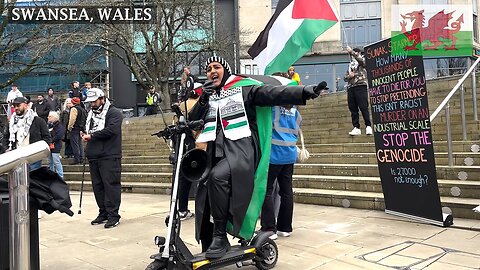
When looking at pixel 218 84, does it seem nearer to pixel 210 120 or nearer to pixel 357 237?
pixel 210 120

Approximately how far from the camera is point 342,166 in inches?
305

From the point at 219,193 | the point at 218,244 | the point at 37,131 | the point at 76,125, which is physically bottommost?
the point at 218,244

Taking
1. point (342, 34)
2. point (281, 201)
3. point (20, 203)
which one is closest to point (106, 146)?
point (281, 201)

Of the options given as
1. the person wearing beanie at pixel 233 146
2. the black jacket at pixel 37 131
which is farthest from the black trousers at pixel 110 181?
the person wearing beanie at pixel 233 146

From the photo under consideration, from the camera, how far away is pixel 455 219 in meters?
5.62

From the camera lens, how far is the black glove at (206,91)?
3.88m

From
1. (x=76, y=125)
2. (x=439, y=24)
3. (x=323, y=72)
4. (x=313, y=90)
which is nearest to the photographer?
(x=313, y=90)

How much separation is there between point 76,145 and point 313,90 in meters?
9.42

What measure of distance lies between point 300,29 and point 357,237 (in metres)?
2.49

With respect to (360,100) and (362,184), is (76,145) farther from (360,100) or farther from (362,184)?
(362,184)

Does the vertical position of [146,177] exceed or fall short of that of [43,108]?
it falls short

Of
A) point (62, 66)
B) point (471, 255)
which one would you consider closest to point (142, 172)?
point (471, 255)

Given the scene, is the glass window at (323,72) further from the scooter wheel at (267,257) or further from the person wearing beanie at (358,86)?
the scooter wheel at (267,257)

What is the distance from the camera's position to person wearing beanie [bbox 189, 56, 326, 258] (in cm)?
373
